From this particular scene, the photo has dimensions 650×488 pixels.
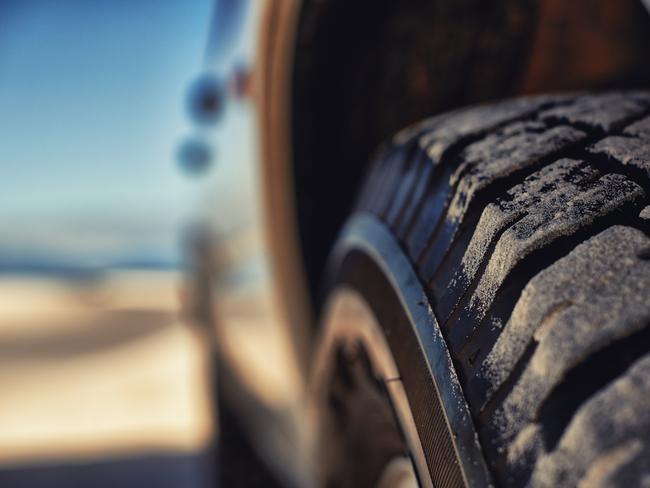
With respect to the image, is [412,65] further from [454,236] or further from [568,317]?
[568,317]

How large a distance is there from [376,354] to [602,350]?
1.17 ft

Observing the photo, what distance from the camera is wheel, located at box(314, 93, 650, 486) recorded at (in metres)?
0.46

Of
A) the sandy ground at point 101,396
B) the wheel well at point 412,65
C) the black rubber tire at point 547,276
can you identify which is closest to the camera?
the black rubber tire at point 547,276

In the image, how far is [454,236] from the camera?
2.28 feet

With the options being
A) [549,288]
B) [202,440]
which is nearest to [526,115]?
[549,288]

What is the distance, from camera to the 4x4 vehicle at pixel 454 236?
493mm

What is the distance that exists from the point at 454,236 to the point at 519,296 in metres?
0.14

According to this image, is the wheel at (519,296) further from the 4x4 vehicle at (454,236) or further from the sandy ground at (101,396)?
the sandy ground at (101,396)

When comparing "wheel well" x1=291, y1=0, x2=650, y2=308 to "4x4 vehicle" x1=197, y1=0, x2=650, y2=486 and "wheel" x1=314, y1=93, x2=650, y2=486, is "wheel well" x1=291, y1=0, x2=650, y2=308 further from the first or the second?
"wheel" x1=314, y1=93, x2=650, y2=486

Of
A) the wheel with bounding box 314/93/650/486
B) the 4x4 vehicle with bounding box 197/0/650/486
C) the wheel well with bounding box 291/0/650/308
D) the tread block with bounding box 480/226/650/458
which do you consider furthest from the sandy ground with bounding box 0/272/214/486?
the tread block with bounding box 480/226/650/458

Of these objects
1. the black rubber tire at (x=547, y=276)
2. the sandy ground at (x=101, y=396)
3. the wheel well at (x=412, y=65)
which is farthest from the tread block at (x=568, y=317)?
the sandy ground at (x=101, y=396)

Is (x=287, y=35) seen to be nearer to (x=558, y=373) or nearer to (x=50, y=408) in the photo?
(x=558, y=373)

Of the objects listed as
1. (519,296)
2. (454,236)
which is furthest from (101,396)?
(519,296)

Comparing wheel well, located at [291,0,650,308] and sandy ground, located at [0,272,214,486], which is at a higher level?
wheel well, located at [291,0,650,308]
